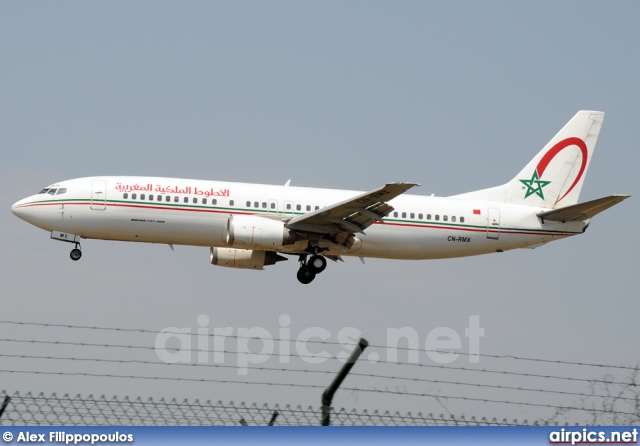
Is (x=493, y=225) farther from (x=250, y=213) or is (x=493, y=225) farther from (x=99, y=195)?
(x=99, y=195)

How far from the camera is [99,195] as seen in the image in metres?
38.3

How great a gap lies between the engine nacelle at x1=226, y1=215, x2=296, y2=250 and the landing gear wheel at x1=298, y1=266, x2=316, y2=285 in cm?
257

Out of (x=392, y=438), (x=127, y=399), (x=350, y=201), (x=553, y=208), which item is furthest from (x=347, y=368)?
(x=553, y=208)

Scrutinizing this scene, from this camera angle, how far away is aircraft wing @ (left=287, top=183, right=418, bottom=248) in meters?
37.4

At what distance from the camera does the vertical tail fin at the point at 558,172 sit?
44.3 meters

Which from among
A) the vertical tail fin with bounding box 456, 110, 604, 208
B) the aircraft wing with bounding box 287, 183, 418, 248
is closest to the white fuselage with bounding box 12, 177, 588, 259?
the aircraft wing with bounding box 287, 183, 418, 248

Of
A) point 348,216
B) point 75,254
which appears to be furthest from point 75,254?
point 348,216

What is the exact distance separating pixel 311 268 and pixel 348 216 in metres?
3.26

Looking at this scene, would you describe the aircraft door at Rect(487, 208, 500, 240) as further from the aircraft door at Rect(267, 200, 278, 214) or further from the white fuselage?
the aircraft door at Rect(267, 200, 278, 214)

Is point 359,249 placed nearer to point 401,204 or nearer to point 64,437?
point 401,204

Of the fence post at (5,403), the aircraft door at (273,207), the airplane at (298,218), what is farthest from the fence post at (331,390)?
the aircraft door at (273,207)

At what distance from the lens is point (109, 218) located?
38031 millimetres

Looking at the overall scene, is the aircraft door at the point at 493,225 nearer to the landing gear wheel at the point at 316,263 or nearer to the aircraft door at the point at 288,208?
the landing gear wheel at the point at 316,263

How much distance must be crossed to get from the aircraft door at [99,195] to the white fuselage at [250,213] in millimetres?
35
